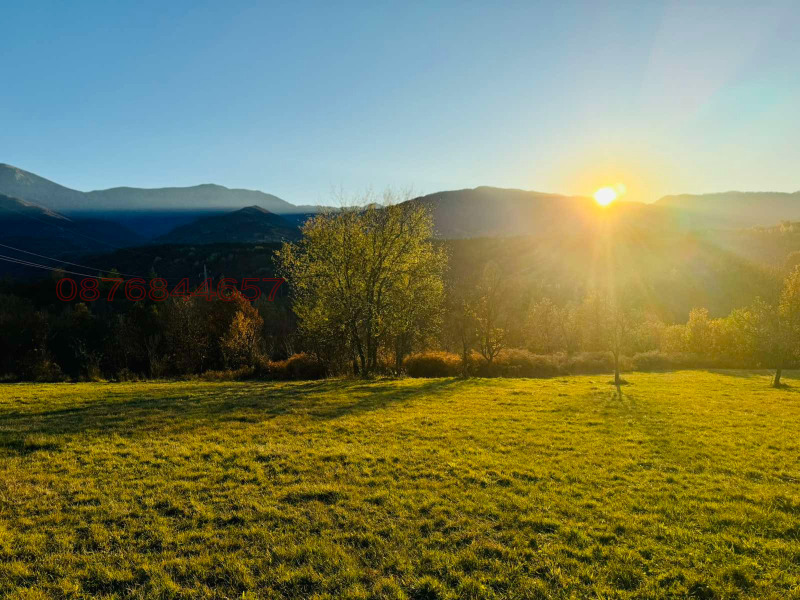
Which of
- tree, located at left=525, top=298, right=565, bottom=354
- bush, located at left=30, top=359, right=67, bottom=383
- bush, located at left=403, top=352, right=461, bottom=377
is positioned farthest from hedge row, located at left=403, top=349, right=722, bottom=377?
bush, located at left=30, top=359, right=67, bottom=383

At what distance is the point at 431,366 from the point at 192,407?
22343 millimetres

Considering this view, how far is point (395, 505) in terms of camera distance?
866 centimetres

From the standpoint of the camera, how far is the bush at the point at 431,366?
36.2 metres

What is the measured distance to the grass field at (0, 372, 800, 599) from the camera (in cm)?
625

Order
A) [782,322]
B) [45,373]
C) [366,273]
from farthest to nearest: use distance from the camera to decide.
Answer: [45,373]
[366,273]
[782,322]

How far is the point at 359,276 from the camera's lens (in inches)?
1220

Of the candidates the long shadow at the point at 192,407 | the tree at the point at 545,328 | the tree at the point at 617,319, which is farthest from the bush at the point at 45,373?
the tree at the point at 545,328

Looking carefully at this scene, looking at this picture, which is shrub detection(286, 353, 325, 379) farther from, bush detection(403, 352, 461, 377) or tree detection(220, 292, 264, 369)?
bush detection(403, 352, 461, 377)

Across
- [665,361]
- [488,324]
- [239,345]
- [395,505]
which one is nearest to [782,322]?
[665,361]

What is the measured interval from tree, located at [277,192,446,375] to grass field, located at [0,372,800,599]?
14084mm

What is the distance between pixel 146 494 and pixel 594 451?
40.0 feet

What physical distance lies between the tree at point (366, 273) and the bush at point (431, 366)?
5.22m

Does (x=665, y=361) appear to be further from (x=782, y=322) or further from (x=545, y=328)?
(x=545, y=328)

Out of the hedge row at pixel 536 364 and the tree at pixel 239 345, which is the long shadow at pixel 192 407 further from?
the tree at pixel 239 345
